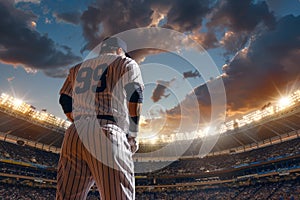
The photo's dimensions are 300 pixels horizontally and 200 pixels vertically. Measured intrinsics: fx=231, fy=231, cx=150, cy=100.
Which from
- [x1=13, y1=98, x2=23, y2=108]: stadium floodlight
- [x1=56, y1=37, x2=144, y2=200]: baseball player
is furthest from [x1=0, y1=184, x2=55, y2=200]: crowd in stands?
[x1=56, y1=37, x2=144, y2=200]: baseball player

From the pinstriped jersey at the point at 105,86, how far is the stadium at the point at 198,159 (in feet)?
103

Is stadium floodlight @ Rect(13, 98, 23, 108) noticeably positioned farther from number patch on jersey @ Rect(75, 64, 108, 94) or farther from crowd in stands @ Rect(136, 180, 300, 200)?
number patch on jersey @ Rect(75, 64, 108, 94)

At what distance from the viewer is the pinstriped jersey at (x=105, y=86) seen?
238 centimetres

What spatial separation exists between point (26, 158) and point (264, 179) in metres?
38.0

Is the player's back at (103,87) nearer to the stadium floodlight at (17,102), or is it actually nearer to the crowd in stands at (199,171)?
the stadium floodlight at (17,102)

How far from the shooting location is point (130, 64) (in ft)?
8.32

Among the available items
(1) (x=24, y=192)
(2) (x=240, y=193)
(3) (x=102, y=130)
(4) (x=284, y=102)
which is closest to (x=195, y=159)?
(2) (x=240, y=193)

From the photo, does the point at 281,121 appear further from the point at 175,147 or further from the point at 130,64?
the point at 130,64

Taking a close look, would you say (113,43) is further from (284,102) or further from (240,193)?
(240,193)

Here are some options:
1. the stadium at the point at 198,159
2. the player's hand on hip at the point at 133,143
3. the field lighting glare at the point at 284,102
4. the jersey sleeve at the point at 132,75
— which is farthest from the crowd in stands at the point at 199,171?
the jersey sleeve at the point at 132,75

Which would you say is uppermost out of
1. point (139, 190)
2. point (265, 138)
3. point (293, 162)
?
point (265, 138)

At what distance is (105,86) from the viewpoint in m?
2.47

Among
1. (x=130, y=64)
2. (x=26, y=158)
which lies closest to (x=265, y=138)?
(x=26, y=158)

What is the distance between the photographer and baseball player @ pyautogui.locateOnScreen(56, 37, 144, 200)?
2.09m
